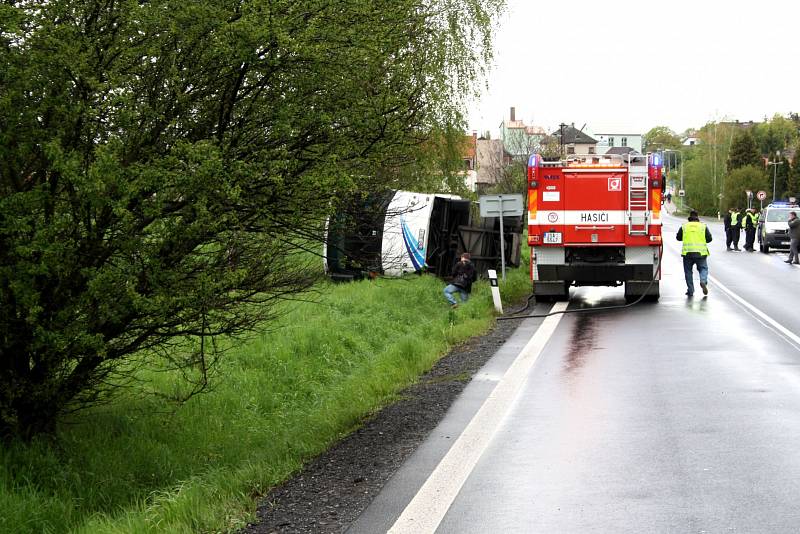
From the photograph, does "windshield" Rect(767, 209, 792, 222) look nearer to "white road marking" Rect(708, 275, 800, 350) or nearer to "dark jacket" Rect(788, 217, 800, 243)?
"dark jacket" Rect(788, 217, 800, 243)

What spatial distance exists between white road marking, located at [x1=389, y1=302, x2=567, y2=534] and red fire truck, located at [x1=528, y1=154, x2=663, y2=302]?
24.8 feet

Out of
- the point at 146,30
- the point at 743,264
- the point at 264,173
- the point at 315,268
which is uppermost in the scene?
the point at 146,30

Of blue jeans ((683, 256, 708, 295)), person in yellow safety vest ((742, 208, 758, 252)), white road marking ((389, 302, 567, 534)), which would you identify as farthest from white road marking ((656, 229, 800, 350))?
person in yellow safety vest ((742, 208, 758, 252))

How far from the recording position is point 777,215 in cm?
3938

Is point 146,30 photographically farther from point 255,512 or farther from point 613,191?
point 613,191

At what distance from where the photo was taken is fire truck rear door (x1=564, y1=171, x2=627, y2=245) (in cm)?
1864

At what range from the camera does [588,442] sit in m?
7.50

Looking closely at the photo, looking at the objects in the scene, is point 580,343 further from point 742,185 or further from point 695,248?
point 742,185

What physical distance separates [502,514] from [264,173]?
3.36 m

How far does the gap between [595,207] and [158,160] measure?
12.8 meters

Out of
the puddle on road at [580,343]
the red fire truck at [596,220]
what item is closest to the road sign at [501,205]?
the red fire truck at [596,220]

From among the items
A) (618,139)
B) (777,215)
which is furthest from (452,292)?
(618,139)

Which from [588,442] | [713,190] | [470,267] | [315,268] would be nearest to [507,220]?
[470,267]

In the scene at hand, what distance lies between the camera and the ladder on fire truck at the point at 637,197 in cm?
1845
